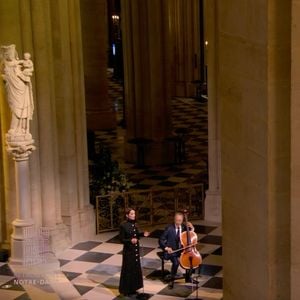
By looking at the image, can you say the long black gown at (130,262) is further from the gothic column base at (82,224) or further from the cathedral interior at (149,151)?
the gothic column base at (82,224)

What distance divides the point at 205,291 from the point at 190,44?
19416mm

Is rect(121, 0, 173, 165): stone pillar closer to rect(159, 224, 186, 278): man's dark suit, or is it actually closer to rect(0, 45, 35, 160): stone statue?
rect(0, 45, 35, 160): stone statue

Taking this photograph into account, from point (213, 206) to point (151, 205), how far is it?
3.65 ft


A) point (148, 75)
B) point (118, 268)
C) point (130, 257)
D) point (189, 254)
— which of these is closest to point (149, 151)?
point (148, 75)

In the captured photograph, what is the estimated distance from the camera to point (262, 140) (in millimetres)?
6426

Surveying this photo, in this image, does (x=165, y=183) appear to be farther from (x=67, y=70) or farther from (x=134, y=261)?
(x=134, y=261)

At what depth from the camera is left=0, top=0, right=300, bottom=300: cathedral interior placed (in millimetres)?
6434

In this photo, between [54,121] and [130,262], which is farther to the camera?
[54,121]

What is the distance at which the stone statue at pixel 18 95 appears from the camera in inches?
487

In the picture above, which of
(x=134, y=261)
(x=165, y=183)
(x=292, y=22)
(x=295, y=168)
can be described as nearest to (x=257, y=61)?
(x=292, y=22)

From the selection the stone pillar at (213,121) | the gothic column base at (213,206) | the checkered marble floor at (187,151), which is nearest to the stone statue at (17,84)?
the stone pillar at (213,121)

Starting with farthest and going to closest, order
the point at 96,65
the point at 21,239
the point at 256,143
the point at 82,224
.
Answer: the point at 96,65
the point at 82,224
the point at 21,239
the point at 256,143

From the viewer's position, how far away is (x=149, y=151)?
65.4 feet

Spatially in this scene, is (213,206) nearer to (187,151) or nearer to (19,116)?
(19,116)
